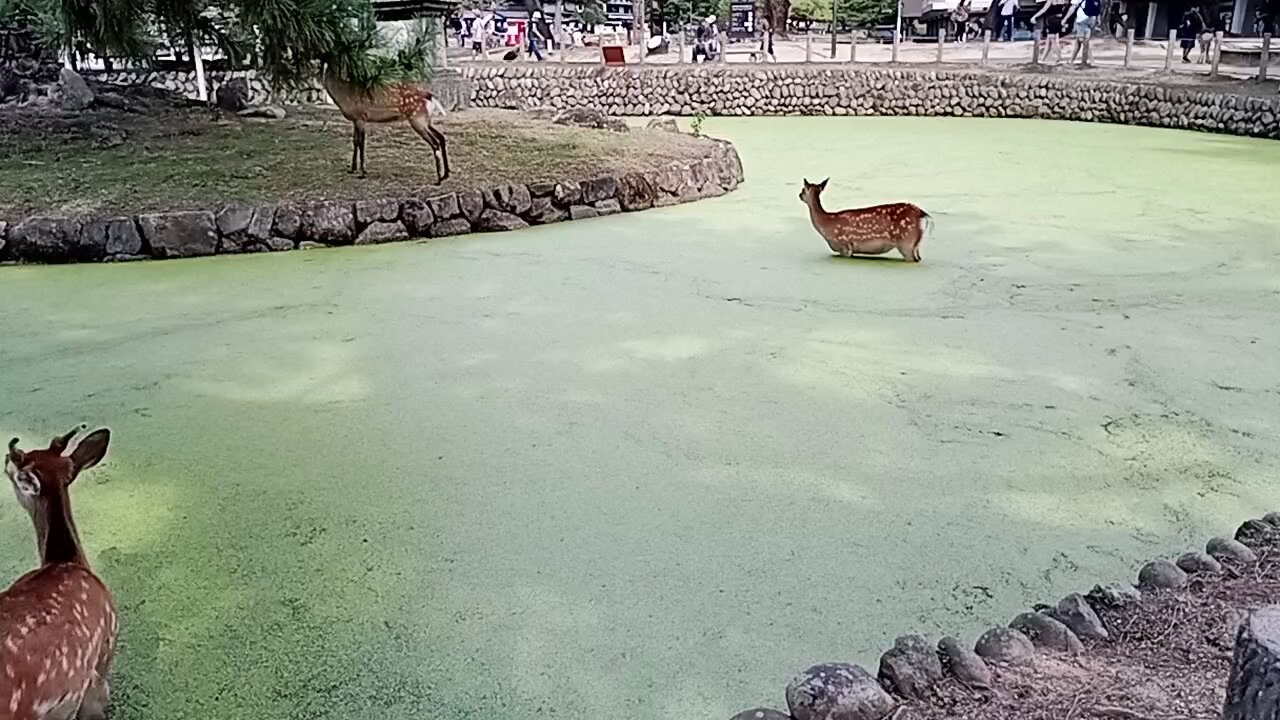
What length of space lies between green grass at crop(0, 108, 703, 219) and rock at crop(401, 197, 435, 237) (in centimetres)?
19

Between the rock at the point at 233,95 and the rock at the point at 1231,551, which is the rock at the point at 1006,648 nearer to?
the rock at the point at 1231,551

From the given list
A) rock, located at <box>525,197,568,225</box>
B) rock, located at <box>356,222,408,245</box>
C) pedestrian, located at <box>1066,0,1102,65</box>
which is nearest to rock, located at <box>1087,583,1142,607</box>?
rock, located at <box>356,222,408,245</box>

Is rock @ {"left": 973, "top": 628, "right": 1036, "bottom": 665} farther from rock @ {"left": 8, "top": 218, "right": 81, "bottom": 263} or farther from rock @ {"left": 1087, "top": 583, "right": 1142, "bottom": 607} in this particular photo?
rock @ {"left": 8, "top": 218, "right": 81, "bottom": 263}

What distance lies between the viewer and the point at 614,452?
241 centimetres

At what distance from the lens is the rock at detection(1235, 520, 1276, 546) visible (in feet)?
6.10

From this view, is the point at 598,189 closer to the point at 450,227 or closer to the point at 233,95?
the point at 450,227

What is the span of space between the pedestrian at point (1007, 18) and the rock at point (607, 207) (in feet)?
A: 43.0

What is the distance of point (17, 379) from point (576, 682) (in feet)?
6.98

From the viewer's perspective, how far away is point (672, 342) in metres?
3.20

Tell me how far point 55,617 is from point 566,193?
414 centimetres

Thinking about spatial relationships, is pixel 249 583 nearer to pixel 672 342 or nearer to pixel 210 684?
pixel 210 684

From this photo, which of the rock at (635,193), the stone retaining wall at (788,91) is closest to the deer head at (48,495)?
the rock at (635,193)

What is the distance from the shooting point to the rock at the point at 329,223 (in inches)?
183

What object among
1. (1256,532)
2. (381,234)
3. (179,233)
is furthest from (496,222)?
(1256,532)
